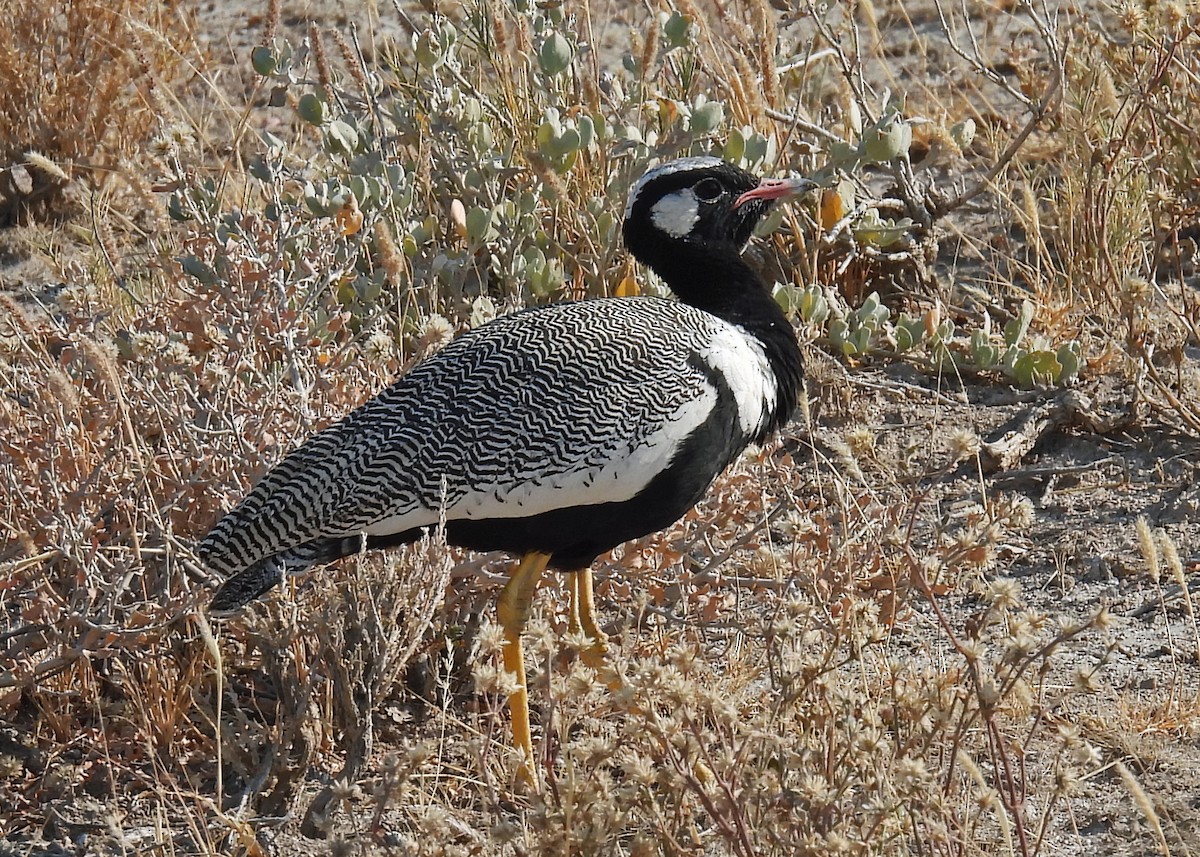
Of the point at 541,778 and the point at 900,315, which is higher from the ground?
the point at 900,315

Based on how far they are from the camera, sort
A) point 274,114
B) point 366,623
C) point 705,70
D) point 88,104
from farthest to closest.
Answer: point 274,114
point 88,104
point 705,70
point 366,623

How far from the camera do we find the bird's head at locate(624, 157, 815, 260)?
3916 millimetres

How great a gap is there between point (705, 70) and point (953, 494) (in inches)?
68.0

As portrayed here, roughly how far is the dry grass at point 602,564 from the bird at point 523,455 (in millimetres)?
110

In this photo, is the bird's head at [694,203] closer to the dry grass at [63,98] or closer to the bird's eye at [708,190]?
the bird's eye at [708,190]

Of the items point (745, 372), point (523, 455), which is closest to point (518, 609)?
point (523, 455)

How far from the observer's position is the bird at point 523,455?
11.2ft

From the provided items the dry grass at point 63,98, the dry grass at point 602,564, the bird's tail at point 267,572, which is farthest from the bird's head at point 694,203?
the dry grass at point 63,98

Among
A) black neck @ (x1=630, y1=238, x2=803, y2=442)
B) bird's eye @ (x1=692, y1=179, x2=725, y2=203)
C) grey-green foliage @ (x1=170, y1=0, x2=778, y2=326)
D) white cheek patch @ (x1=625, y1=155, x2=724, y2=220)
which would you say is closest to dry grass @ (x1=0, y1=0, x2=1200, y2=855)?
grey-green foliage @ (x1=170, y1=0, x2=778, y2=326)

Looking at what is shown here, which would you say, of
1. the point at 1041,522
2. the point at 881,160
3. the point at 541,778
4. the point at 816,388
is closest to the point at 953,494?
the point at 1041,522

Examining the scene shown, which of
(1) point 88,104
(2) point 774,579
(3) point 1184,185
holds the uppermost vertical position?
(1) point 88,104

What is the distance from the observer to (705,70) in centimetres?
543

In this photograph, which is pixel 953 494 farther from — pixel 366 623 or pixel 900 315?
pixel 366 623

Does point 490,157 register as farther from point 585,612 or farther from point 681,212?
point 585,612
